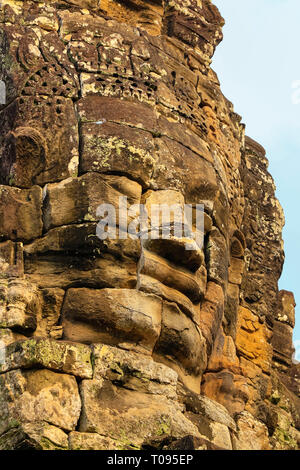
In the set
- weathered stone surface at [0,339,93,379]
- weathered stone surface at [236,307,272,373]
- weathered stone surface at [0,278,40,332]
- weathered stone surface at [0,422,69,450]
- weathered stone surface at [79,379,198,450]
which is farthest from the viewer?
weathered stone surface at [236,307,272,373]

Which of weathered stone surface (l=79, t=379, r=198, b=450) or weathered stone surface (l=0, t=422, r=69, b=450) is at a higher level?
weathered stone surface (l=79, t=379, r=198, b=450)

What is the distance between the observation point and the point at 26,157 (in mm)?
14922

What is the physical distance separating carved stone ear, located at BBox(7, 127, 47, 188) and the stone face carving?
0.6 inches

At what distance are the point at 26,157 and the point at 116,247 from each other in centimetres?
135

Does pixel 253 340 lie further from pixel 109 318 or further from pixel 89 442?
pixel 89 442

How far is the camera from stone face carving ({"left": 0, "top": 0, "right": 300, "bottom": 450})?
13.6m

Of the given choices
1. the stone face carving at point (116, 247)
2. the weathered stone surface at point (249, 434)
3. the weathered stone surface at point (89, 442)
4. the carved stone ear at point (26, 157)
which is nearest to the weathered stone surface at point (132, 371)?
the stone face carving at point (116, 247)

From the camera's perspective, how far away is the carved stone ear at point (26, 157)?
1489 centimetres

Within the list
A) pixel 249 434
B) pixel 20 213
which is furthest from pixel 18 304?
pixel 249 434

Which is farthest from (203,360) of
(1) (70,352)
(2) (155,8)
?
(2) (155,8)

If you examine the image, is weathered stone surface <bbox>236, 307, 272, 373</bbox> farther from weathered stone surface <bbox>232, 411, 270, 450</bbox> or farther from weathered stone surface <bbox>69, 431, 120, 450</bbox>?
weathered stone surface <bbox>69, 431, 120, 450</bbox>

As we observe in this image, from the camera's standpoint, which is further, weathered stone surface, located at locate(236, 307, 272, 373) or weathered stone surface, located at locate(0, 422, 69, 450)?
weathered stone surface, located at locate(236, 307, 272, 373)

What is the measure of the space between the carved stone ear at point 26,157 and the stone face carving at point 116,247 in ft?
0.05

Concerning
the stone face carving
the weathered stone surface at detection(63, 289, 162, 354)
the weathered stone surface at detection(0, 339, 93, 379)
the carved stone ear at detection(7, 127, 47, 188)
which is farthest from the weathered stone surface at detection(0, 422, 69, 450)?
the carved stone ear at detection(7, 127, 47, 188)
